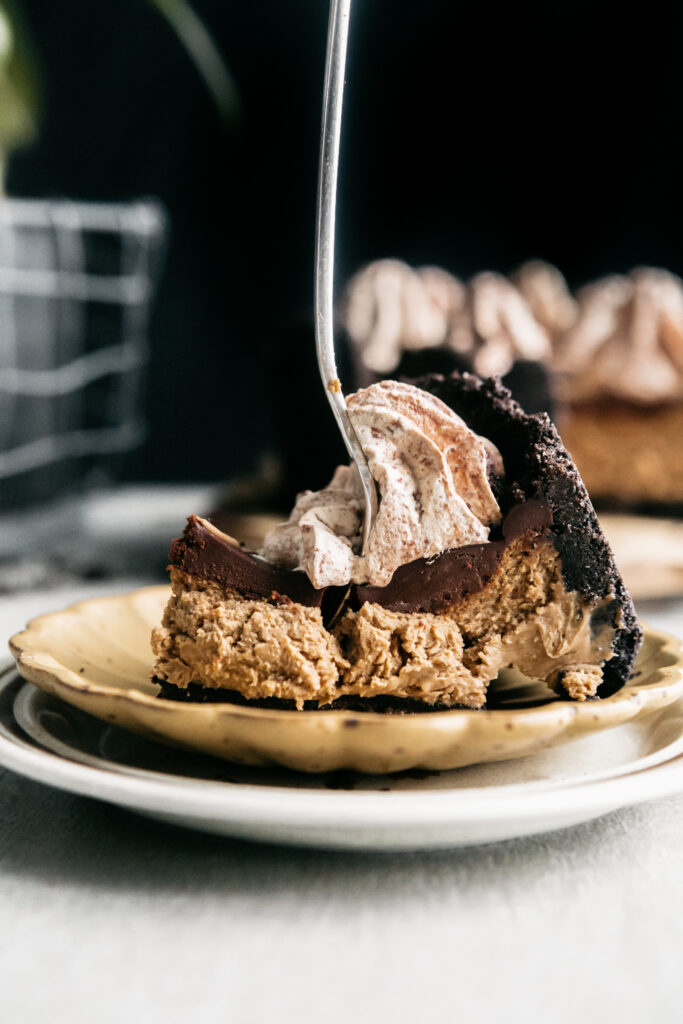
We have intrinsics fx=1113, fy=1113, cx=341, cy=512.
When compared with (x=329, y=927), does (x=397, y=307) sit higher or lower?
higher

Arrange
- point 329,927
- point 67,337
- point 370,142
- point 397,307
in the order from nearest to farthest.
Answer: point 329,927
point 67,337
point 397,307
point 370,142

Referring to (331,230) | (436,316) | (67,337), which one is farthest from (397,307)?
(331,230)

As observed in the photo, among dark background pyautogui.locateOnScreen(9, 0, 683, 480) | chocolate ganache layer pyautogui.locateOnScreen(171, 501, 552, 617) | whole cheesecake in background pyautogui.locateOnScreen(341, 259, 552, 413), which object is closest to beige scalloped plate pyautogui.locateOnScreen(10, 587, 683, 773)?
chocolate ganache layer pyautogui.locateOnScreen(171, 501, 552, 617)

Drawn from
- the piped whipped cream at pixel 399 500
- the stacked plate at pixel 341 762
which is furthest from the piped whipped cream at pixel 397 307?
the stacked plate at pixel 341 762

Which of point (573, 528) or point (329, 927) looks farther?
point (573, 528)

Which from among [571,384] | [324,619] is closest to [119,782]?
[324,619]

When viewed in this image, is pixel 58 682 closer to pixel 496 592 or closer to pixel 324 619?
pixel 324 619

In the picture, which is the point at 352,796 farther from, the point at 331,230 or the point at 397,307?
the point at 397,307

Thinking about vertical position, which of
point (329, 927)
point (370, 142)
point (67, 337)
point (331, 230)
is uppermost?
point (370, 142)

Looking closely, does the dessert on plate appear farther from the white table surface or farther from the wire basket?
the wire basket
